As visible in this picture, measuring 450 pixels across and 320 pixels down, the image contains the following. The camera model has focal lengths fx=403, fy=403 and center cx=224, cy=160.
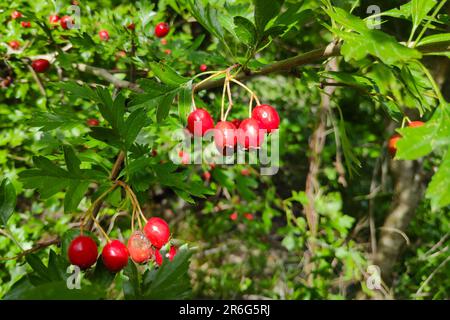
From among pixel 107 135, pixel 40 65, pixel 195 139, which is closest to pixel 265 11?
pixel 107 135

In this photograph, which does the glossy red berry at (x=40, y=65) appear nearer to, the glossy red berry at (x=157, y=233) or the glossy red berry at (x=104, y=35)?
the glossy red berry at (x=104, y=35)

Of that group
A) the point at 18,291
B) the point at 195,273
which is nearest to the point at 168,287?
the point at 18,291

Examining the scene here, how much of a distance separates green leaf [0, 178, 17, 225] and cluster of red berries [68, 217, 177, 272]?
10.5 inches

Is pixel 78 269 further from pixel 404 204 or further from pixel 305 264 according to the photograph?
pixel 404 204

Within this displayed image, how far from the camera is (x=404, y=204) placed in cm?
279

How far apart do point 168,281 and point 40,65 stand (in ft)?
4.81

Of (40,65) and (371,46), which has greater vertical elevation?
(371,46)

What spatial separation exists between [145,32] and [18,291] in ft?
4.35

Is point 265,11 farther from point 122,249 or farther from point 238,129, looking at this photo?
point 122,249

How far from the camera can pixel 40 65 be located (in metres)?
1.89

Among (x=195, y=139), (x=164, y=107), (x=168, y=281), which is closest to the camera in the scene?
(x=168, y=281)

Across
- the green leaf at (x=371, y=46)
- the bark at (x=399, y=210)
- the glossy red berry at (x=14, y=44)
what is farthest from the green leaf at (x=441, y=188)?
the bark at (x=399, y=210)

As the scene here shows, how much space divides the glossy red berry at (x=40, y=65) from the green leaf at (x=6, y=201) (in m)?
0.98

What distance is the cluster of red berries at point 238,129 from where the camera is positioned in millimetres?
992
